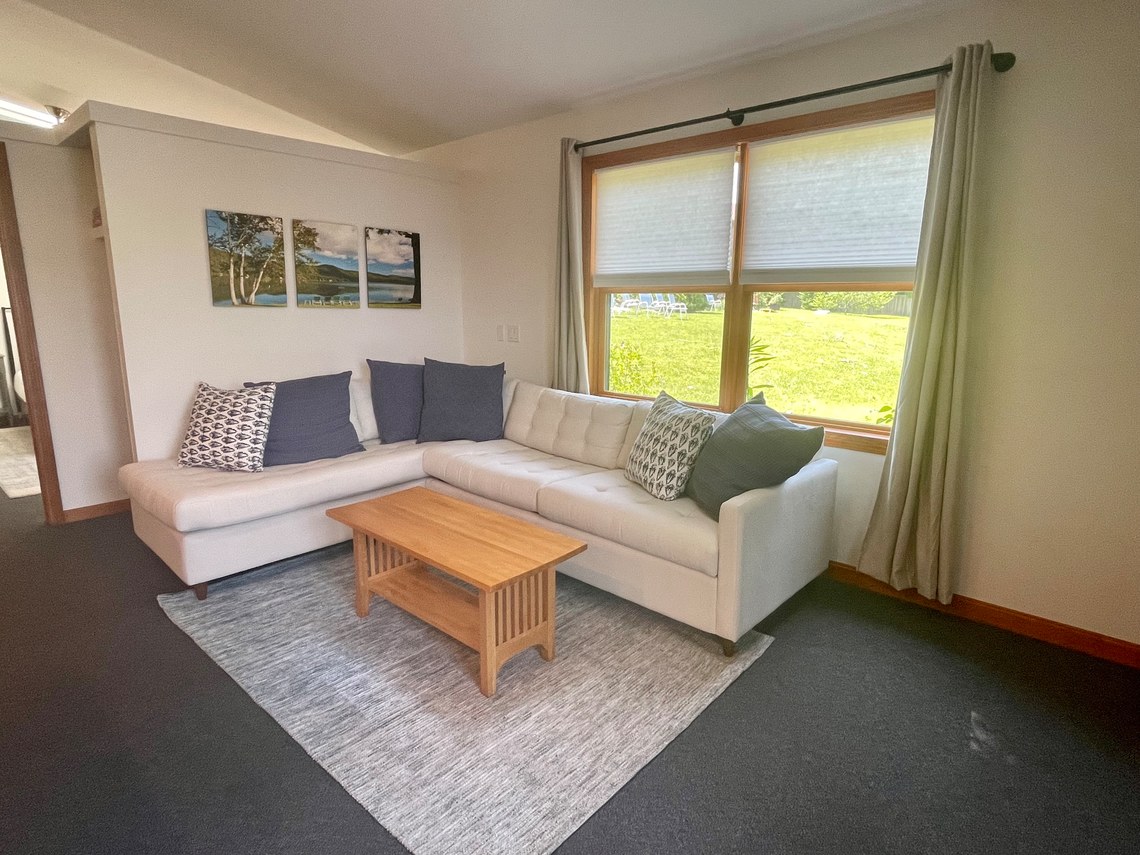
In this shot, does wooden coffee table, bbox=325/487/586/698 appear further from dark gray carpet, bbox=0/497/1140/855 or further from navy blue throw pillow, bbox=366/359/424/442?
navy blue throw pillow, bbox=366/359/424/442

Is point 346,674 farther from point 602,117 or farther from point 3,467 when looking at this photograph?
point 3,467

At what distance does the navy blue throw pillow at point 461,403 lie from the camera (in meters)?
3.87

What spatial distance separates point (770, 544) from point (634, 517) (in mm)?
560

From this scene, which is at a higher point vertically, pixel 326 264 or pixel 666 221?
pixel 666 221

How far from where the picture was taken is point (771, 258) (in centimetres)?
315

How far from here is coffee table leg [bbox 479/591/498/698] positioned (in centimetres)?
207

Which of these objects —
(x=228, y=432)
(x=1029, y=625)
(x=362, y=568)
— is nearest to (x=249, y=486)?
(x=228, y=432)

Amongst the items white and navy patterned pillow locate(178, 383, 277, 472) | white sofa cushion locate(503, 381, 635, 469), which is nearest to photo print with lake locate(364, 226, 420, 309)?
white sofa cushion locate(503, 381, 635, 469)

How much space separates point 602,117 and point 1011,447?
2874 millimetres

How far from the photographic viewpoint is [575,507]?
2.79 m

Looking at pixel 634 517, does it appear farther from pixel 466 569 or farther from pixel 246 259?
pixel 246 259

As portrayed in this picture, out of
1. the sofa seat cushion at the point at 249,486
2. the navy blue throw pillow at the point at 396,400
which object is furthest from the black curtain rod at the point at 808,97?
the sofa seat cushion at the point at 249,486

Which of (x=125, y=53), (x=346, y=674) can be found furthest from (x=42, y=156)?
(x=346, y=674)

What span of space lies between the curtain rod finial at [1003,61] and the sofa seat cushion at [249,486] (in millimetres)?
3320
